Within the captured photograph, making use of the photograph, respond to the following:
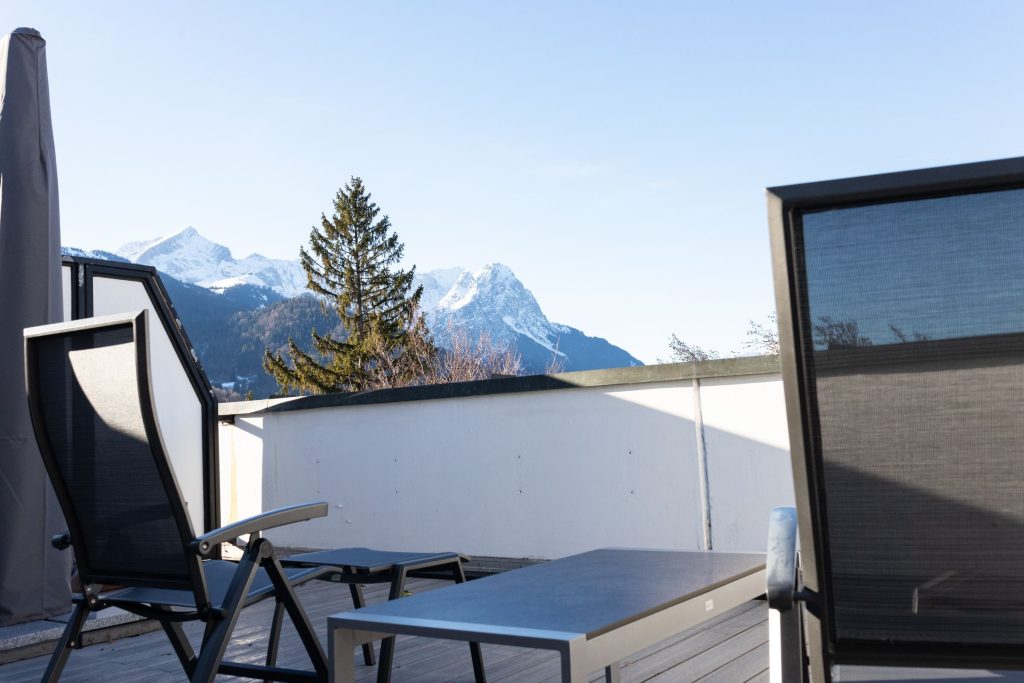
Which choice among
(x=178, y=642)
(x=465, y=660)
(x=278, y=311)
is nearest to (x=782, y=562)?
(x=178, y=642)

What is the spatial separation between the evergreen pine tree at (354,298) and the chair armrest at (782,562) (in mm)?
28594

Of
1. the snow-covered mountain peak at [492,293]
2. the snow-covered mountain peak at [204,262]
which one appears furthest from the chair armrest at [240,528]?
the snow-covered mountain peak at [204,262]

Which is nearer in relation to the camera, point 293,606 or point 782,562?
point 782,562

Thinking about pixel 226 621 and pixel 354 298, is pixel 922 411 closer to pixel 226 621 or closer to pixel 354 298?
pixel 226 621

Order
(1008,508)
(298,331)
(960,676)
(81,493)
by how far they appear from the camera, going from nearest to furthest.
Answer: (1008,508) < (960,676) < (81,493) < (298,331)

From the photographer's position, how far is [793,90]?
20234mm

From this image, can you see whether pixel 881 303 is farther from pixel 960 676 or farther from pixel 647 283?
pixel 647 283

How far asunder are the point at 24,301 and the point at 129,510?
206cm

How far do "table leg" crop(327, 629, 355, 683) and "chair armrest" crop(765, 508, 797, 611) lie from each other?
29.2 inches

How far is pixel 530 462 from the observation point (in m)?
5.52

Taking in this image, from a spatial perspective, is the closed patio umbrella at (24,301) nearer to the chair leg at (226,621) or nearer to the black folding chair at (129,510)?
the black folding chair at (129,510)

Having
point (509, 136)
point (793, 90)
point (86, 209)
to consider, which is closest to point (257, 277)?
point (86, 209)

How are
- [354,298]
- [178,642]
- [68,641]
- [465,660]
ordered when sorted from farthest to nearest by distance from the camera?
[354,298]
[465,660]
[178,642]
[68,641]

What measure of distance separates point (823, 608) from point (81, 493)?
1.94m
